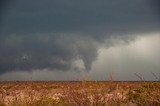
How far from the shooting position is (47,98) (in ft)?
54.0

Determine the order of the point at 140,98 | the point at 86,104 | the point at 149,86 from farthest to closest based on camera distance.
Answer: the point at 149,86 < the point at 140,98 < the point at 86,104

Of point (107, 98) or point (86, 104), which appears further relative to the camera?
point (107, 98)

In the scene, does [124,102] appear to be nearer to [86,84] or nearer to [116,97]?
[116,97]

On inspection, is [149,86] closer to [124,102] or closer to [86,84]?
[124,102]

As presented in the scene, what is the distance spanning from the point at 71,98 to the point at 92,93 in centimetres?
71

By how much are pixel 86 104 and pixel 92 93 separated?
48 centimetres

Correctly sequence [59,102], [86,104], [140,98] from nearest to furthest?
[86,104], [59,102], [140,98]

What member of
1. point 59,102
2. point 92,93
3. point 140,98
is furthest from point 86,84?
point 140,98

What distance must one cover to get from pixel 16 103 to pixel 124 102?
371 centimetres

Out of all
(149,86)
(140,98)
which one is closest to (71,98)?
(140,98)

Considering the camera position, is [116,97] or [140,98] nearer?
[116,97]

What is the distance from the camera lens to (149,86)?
744 inches

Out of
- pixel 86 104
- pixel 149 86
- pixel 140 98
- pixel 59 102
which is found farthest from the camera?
pixel 149 86

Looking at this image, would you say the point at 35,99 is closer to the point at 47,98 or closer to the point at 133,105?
the point at 47,98
